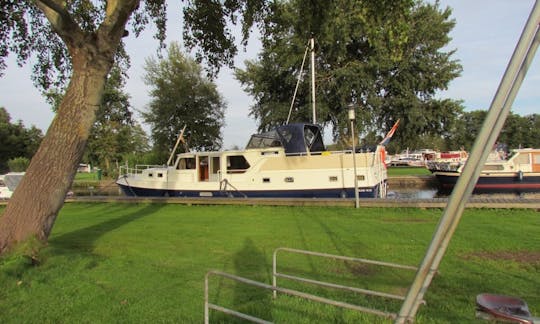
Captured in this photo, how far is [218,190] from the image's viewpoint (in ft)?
59.9

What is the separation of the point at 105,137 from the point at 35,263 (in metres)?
36.8

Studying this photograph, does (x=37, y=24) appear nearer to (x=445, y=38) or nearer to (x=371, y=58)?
(x=371, y=58)

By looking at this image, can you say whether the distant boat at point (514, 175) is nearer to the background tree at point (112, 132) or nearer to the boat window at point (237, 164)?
the boat window at point (237, 164)

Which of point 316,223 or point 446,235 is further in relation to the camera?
point 316,223

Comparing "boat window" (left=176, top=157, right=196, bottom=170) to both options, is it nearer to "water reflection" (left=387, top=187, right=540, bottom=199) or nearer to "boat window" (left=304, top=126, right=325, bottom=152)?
"boat window" (left=304, top=126, right=325, bottom=152)

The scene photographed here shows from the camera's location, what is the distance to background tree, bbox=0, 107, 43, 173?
6059cm

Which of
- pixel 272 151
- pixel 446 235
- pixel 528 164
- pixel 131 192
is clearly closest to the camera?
pixel 446 235

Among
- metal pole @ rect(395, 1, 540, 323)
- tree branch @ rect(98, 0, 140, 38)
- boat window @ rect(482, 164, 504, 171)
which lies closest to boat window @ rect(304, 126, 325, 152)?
tree branch @ rect(98, 0, 140, 38)

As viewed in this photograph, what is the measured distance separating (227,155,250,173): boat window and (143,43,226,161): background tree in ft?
57.5

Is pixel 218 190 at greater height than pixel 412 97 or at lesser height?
lesser

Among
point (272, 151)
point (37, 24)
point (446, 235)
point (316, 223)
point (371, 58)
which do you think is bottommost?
point (316, 223)

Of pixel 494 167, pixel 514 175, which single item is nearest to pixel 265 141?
pixel 494 167

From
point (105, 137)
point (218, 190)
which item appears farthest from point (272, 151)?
point (105, 137)

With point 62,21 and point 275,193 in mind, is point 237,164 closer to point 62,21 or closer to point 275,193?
point 275,193
